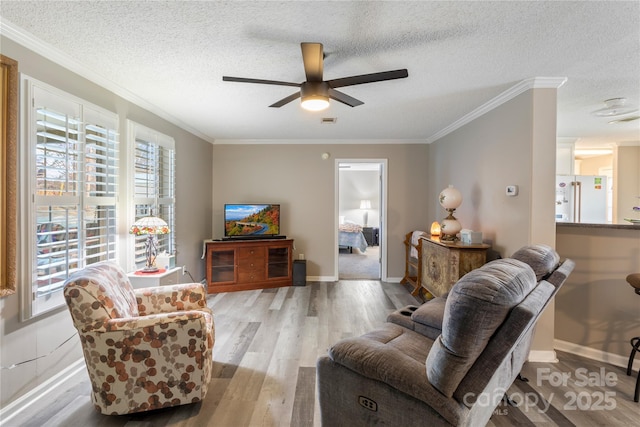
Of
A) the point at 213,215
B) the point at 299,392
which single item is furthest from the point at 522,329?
the point at 213,215

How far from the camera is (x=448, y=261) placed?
312cm

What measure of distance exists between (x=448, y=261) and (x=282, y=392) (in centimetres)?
208

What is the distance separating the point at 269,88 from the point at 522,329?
262cm

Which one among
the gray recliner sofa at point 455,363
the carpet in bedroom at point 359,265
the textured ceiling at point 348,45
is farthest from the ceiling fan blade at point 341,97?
the carpet in bedroom at point 359,265

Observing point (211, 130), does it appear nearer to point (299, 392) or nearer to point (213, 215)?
point (213, 215)

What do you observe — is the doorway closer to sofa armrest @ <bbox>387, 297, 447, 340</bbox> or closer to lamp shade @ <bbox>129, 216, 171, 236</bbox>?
sofa armrest @ <bbox>387, 297, 447, 340</bbox>

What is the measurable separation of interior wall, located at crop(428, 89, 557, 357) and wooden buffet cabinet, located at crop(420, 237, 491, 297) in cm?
26

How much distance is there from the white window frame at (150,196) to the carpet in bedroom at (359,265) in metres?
3.01

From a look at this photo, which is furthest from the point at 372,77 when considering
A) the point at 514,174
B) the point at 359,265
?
the point at 359,265

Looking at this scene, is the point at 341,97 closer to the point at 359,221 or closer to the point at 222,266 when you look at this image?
the point at 222,266

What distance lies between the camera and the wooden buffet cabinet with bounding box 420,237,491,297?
2.97 m

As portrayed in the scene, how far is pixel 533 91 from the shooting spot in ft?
8.30

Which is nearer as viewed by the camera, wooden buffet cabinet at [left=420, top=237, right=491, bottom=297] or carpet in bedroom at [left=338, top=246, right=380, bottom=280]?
wooden buffet cabinet at [left=420, top=237, right=491, bottom=297]

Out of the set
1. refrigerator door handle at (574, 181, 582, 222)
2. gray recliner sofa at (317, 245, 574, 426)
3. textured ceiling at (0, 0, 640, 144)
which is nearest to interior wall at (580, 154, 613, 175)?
refrigerator door handle at (574, 181, 582, 222)
